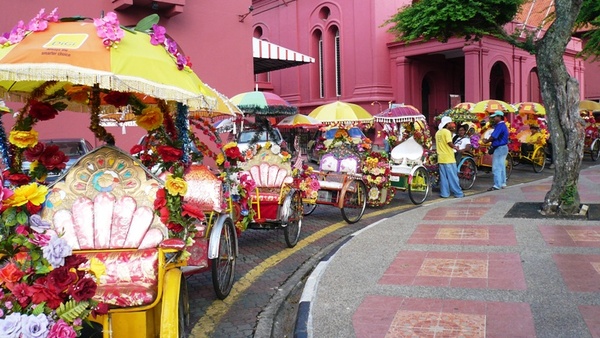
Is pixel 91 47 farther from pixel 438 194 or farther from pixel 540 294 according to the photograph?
pixel 438 194

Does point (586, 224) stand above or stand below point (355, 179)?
below

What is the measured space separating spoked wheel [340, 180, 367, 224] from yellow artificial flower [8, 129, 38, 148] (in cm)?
565

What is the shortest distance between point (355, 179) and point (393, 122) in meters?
3.05

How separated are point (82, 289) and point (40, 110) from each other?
2414mm

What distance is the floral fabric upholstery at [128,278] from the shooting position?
3922mm

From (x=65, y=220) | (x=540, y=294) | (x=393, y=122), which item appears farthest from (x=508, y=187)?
(x=65, y=220)

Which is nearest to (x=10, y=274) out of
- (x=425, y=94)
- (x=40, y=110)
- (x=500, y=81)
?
(x=40, y=110)

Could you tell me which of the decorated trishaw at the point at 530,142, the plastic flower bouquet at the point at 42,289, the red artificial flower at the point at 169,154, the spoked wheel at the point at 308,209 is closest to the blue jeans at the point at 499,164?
the decorated trishaw at the point at 530,142

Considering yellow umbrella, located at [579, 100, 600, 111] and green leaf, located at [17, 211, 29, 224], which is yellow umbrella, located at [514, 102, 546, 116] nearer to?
yellow umbrella, located at [579, 100, 600, 111]

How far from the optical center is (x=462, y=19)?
11586 millimetres

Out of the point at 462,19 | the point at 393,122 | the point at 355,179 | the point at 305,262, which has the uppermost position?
the point at 462,19

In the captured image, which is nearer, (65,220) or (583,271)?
(65,220)

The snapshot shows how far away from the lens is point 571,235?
7621 mm

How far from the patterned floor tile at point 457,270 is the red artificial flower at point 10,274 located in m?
3.72
